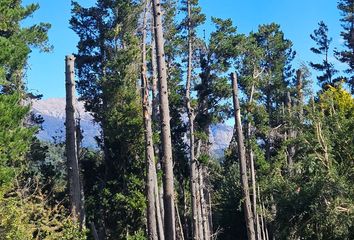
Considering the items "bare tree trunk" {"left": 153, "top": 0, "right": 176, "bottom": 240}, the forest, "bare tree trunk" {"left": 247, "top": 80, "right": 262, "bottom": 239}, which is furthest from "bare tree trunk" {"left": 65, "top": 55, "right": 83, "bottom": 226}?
"bare tree trunk" {"left": 247, "top": 80, "right": 262, "bottom": 239}

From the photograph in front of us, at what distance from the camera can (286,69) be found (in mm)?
39594

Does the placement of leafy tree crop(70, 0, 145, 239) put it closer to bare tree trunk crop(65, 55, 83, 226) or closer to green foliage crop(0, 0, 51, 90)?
green foliage crop(0, 0, 51, 90)

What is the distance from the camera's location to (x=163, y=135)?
1123 cm

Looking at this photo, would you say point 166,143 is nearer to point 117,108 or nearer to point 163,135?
point 163,135

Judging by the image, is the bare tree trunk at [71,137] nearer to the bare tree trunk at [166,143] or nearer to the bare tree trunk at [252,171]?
the bare tree trunk at [166,143]

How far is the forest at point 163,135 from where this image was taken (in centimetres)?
1472

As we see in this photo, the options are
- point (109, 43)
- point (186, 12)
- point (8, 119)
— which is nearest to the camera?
point (8, 119)

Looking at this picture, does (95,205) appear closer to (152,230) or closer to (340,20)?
(152,230)

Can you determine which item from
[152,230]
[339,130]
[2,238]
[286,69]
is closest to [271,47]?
[286,69]

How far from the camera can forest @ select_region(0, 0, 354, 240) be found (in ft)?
48.3

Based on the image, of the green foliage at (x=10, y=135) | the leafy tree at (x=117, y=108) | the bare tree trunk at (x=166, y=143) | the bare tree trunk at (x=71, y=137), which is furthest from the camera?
the leafy tree at (x=117, y=108)

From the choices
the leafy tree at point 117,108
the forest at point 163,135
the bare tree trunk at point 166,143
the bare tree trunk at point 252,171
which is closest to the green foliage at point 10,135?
the forest at point 163,135

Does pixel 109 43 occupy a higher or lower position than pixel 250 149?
higher

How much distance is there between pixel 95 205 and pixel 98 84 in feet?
21.4
